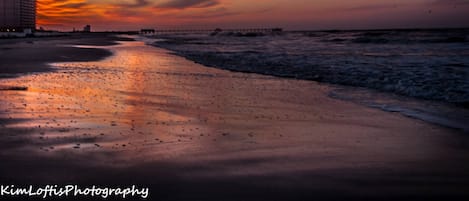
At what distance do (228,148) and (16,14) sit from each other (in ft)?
547

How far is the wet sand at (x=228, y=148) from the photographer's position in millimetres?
3701

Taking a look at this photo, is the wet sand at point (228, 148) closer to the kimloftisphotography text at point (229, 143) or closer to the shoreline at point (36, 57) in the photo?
the kimloftisphotography text at point (229, 143)

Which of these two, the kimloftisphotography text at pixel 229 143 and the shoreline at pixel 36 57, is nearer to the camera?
the kimloftisphotography text at pixel 229 143

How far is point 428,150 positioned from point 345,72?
10.1 meters

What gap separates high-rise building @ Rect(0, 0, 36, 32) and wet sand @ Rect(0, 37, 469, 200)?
145201 mm

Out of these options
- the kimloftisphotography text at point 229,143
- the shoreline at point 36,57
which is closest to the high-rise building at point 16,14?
the shoreline at point 36,57

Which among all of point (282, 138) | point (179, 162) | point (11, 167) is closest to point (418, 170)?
point (282, 138)

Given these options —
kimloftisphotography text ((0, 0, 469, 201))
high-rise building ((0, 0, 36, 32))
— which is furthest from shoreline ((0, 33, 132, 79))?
high-rise building ((0, 0, 36, 32))

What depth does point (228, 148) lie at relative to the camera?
5.00 metres

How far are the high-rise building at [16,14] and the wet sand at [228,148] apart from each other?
5717 inches

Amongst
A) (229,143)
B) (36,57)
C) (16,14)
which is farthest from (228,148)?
(16,14)

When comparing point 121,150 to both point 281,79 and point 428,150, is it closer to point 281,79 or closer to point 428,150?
point 428,150

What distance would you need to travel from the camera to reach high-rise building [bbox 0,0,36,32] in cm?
14562

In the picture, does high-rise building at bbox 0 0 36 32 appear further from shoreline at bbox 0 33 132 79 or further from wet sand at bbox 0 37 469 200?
wet sand at bbox 0 37 469 200
